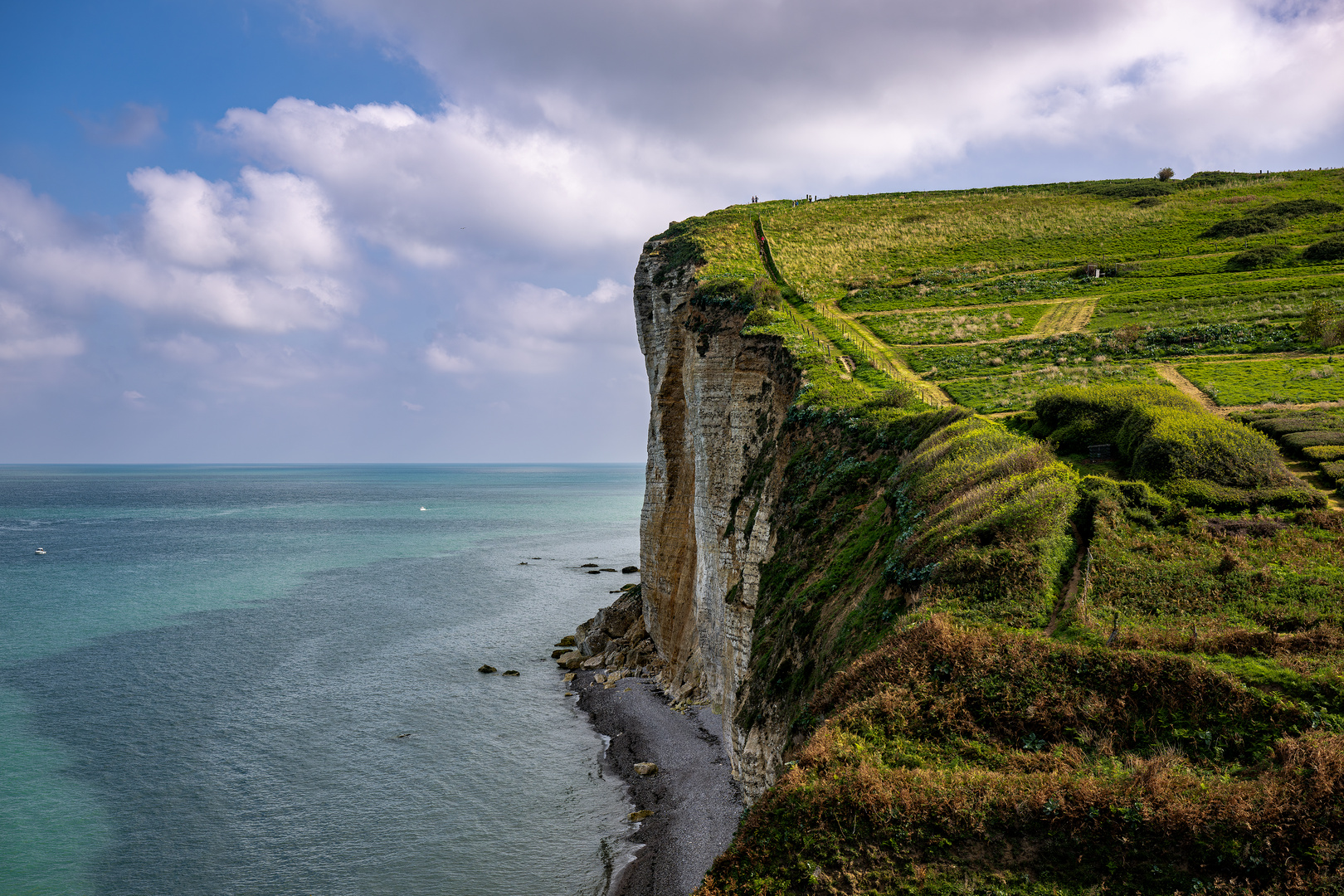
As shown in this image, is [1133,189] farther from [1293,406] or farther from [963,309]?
[1293,406]

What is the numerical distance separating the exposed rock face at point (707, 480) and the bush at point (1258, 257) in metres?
32.3

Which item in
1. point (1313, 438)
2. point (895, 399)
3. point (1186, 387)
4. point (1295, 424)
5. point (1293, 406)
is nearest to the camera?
point (1313, 438)

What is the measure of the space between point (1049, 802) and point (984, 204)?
70154 millimetres

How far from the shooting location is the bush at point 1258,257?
141ft

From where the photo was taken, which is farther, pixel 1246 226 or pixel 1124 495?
pixel 1246 226

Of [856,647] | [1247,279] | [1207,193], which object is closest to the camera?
[856,647]

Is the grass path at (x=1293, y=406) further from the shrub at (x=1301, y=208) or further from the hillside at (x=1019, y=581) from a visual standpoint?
the shrub at (x=1301, y=208)

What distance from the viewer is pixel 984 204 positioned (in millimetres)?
67562

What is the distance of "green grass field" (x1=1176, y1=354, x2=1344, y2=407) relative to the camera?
76.6 feet

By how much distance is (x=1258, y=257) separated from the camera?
1704 inches

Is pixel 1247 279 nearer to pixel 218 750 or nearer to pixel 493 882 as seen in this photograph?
pixel 493 882

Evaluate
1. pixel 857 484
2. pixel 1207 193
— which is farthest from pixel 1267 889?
pixel 1207 193

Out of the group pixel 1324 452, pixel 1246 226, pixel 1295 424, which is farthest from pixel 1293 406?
pixel 1246 226

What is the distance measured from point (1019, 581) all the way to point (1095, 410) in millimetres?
11231
